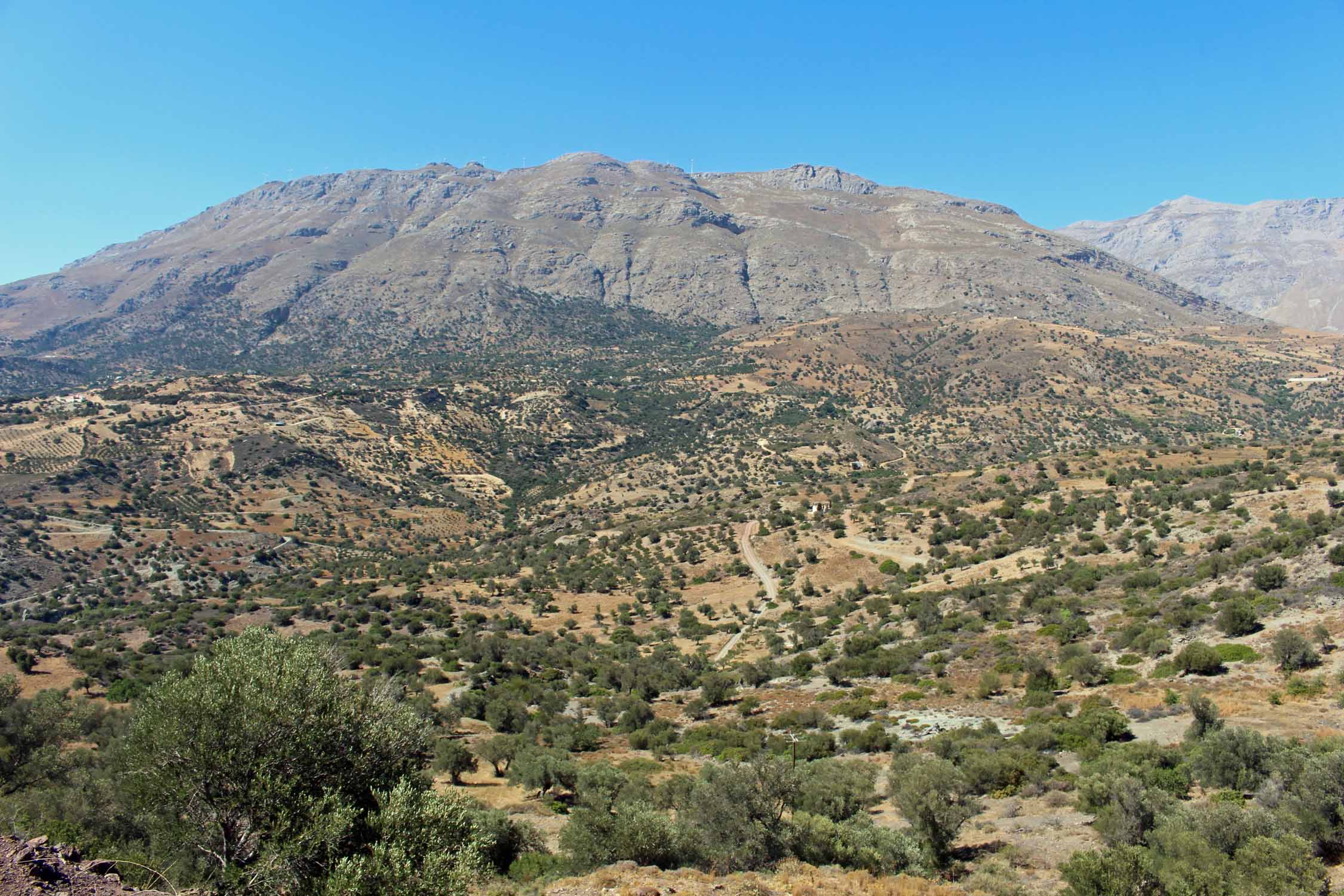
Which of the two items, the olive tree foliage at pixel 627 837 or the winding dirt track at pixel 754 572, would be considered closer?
the olive tree foliage at pixel 627 837

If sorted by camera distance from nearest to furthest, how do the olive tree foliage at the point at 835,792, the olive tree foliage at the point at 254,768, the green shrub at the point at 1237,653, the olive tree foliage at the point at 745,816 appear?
the olive tree foliage at the point at 254,768 → the olive tree foliage at the point at 745,816 → the olive tree foliage at the point at 835,792 → the green shrub at the point at 1237,653

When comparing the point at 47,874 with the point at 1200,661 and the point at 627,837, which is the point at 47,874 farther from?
the point at 1200,661

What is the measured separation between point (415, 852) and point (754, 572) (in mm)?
48216

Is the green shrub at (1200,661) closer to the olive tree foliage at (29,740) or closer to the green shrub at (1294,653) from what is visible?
the green shrub at (1294,653)

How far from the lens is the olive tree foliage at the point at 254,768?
10312 millimetres

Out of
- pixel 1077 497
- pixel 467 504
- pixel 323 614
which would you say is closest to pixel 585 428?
pixel 467 504

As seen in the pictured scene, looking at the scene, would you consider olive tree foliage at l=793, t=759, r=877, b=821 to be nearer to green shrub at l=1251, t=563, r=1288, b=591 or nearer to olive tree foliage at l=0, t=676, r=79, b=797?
green shrub at l=1251, t=563, r=1288, b=591

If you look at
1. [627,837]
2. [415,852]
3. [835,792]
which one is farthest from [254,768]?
[835,792]

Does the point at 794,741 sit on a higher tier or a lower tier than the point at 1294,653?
lower

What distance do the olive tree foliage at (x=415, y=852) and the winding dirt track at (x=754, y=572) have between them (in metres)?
29.2

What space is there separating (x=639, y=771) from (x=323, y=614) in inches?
1536

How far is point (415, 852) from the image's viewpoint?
10422 mm

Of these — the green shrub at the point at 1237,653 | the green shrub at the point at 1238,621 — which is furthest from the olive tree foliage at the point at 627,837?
the green shrub at the point at 1238,621

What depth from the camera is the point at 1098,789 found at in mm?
14953
